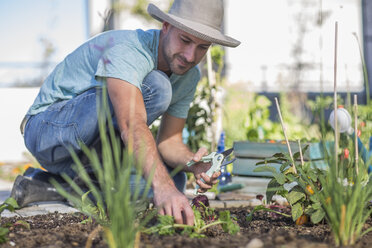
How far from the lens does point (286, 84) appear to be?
9.05 meters

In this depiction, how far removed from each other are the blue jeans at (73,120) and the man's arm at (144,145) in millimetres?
372

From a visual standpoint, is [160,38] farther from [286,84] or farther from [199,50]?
[286,84]

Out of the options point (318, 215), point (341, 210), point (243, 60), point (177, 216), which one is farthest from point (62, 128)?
point (243, 60)

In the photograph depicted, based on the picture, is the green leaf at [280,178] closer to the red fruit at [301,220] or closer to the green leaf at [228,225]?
the red fruit at [301,220]

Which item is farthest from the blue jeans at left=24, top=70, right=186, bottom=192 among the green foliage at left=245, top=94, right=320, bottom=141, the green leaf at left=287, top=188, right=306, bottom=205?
the green foliage at left=245, top=94, right=320, bottom=141

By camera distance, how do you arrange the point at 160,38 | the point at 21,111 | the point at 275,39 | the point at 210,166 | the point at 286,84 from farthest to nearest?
the point at 275,39, the point at 286,84, the point at 21,111, the point at 160,38, the point at 210,166

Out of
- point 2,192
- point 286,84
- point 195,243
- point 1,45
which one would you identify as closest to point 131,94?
point 195,243

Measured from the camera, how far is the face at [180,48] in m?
2.21

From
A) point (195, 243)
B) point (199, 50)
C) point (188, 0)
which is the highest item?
point (188, 0)

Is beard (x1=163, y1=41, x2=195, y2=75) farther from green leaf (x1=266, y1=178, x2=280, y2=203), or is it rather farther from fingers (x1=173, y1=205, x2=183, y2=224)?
fingers (x1=173, y1=205, x2=183, y2=224)

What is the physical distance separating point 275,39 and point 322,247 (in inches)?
385

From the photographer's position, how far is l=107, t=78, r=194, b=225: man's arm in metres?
1.57

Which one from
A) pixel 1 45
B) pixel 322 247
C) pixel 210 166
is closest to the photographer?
pixel 322 247

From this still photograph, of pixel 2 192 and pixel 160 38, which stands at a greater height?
pixel 160 38
